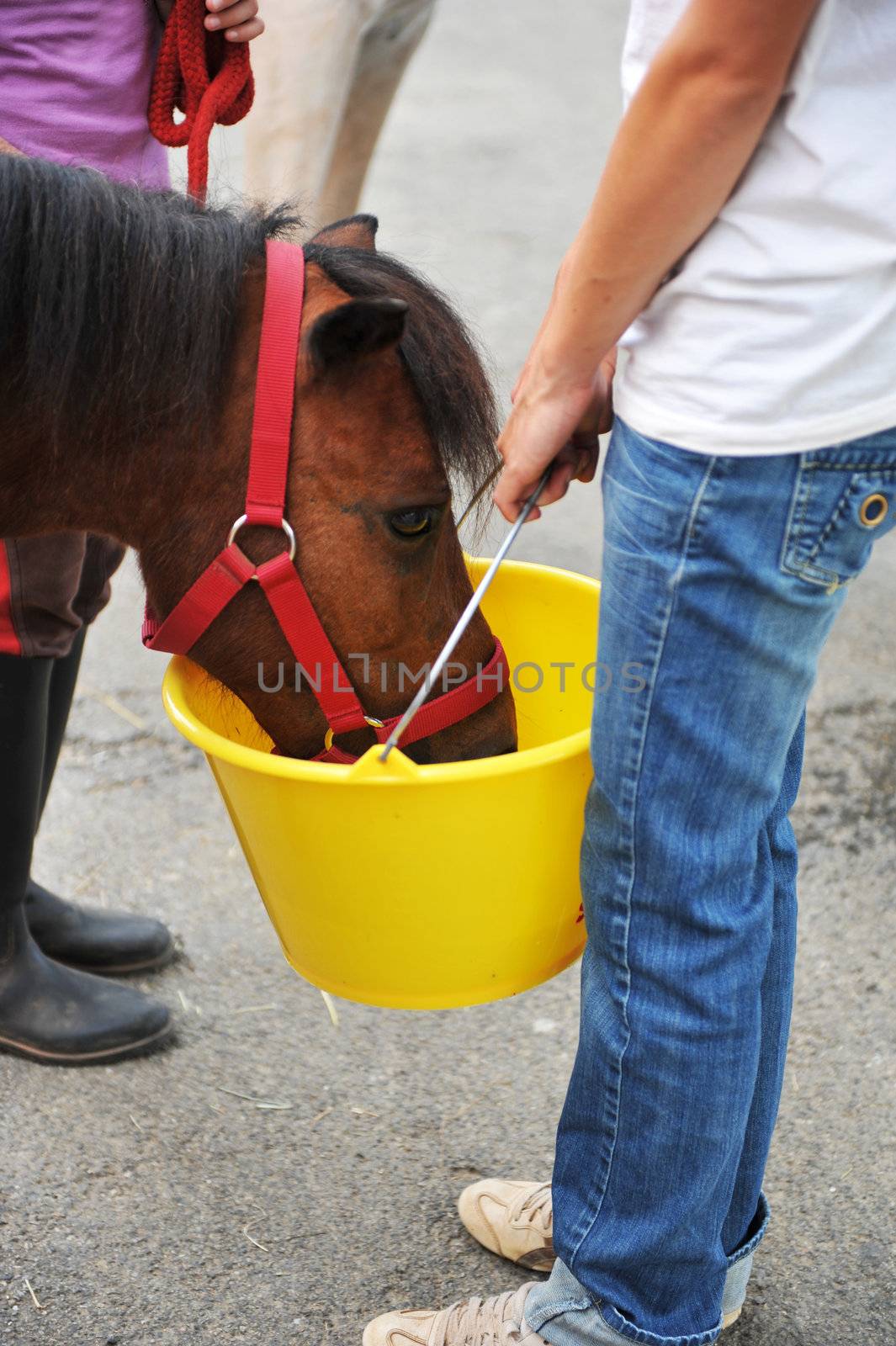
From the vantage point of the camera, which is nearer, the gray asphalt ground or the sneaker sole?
the gray asphalt ground

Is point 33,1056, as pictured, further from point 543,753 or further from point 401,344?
point 401,344

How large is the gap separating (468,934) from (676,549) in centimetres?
57

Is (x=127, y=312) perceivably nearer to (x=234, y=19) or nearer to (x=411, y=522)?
(x=411, y=522)

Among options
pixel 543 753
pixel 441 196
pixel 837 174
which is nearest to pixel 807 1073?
pixel 543 753

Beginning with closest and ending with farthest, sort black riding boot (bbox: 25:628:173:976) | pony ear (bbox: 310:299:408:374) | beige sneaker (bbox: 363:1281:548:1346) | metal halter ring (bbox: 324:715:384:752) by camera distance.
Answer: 1. pony ear (bbox: 310:299:408:374)
2. beige sneaker (bbox: 363:1281:548:1346)
3. metal halter ring (bbox: 324:715:384:752)
4. black riding boot (bbox: 25:628:173:976)

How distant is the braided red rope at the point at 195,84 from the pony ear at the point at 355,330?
1.42 ft

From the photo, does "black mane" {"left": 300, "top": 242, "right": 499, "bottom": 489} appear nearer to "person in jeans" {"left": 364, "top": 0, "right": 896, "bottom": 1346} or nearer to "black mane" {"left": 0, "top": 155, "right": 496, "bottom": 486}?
"black mane" {"left": 0, "top": 155, "right": 496, "bottom": 486}

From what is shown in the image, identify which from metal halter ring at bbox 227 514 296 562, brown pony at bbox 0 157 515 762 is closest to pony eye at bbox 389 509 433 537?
brown pony at bbox 0 157 515 762

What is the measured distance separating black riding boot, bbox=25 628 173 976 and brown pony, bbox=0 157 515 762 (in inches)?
27.9

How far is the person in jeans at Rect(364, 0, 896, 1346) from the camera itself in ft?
3.18

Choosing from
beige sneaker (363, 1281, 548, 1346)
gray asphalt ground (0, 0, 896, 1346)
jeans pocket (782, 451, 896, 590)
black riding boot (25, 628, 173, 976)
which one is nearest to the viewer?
jeans pocket (782, 451, 896, 590)

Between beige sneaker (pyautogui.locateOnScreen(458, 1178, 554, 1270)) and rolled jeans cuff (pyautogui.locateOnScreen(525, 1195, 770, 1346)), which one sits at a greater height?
rolled jeans cuff (pyautogui.locateOnScreen(525, 1195, 770, 1346))

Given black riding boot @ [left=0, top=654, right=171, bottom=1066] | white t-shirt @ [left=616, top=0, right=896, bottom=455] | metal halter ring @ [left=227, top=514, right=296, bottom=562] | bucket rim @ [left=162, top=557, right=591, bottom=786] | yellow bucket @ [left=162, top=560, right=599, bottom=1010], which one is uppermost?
white t-shirt @ [left=616, top=0, right=896, bottom=455]

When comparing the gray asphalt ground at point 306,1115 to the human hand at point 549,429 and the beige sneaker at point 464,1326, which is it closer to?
the beige sneaker at point 464,1326
